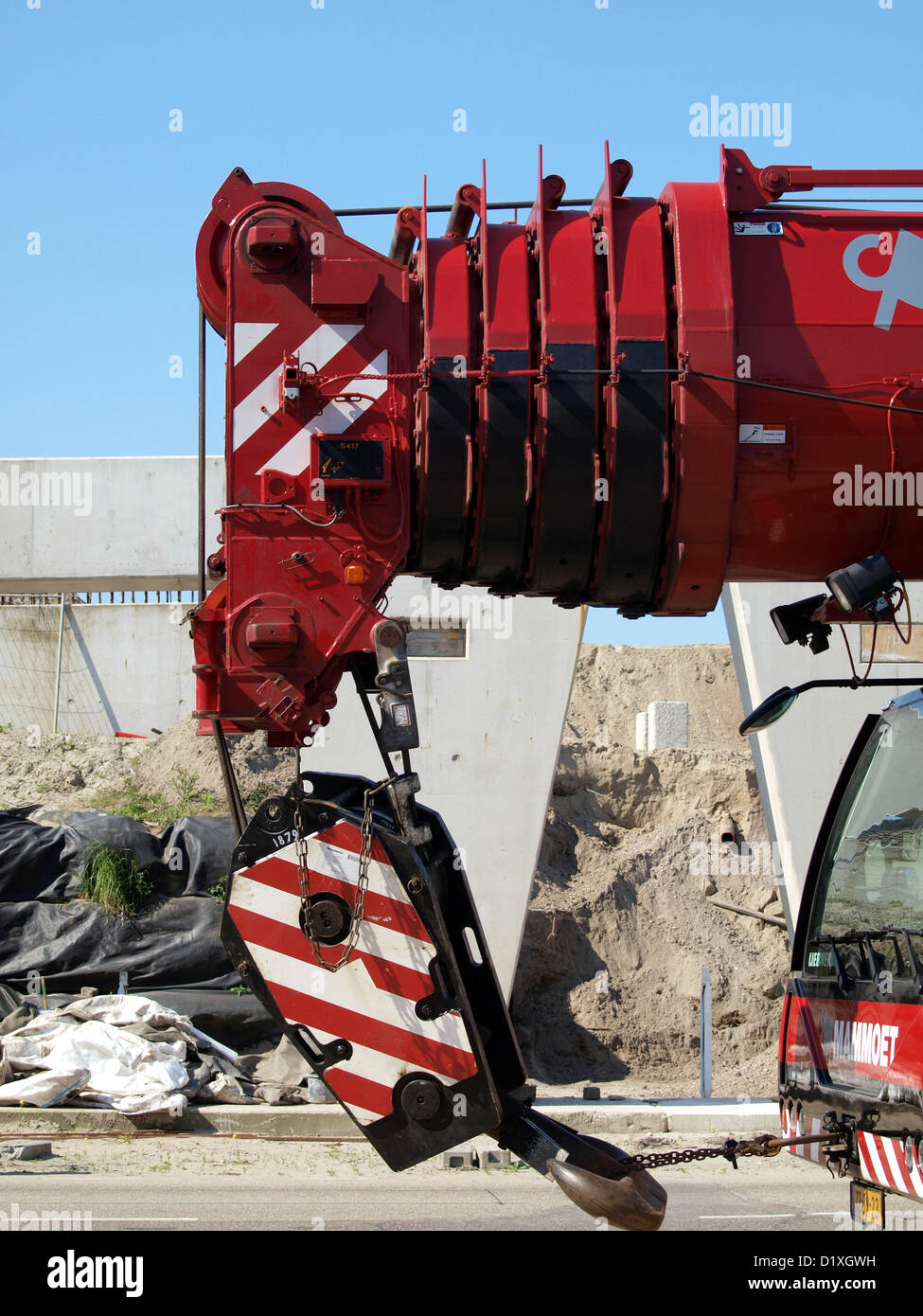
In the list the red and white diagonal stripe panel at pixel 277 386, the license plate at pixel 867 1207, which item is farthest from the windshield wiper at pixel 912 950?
the red and white diagonal stripe panel at pixel 277 386

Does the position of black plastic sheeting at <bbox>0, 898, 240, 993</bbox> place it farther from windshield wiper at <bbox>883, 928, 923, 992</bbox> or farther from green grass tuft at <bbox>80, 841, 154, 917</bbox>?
windshield wiper at <bbox>883, 928, 923, 992</bbox>

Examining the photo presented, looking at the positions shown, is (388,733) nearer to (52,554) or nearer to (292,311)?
(292,311)

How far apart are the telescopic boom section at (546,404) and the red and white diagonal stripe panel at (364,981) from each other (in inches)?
18.0

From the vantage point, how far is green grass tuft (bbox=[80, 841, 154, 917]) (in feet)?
32.9

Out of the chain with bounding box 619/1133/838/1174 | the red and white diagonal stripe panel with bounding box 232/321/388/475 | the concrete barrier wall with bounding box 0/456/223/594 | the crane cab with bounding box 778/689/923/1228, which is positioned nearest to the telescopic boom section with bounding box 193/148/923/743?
the red and white diagonal stripe panel with bounding box 232/321/388/475

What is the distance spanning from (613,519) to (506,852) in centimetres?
661

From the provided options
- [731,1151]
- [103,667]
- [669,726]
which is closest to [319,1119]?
[731,1151]

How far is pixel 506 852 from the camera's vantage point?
396 inches

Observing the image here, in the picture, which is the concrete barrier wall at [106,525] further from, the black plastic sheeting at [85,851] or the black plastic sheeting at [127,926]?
the black plastic sheeting at [127,926]

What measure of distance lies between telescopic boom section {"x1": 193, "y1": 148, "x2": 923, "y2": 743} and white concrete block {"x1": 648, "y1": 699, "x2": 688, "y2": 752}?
16677 mm

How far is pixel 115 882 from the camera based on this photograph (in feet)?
33.1

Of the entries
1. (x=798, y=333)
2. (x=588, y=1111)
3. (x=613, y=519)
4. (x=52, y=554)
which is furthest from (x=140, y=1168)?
(x=52, y=554)

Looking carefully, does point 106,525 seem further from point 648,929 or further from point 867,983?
point 867,983

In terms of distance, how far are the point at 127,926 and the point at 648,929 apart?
6119 mm
